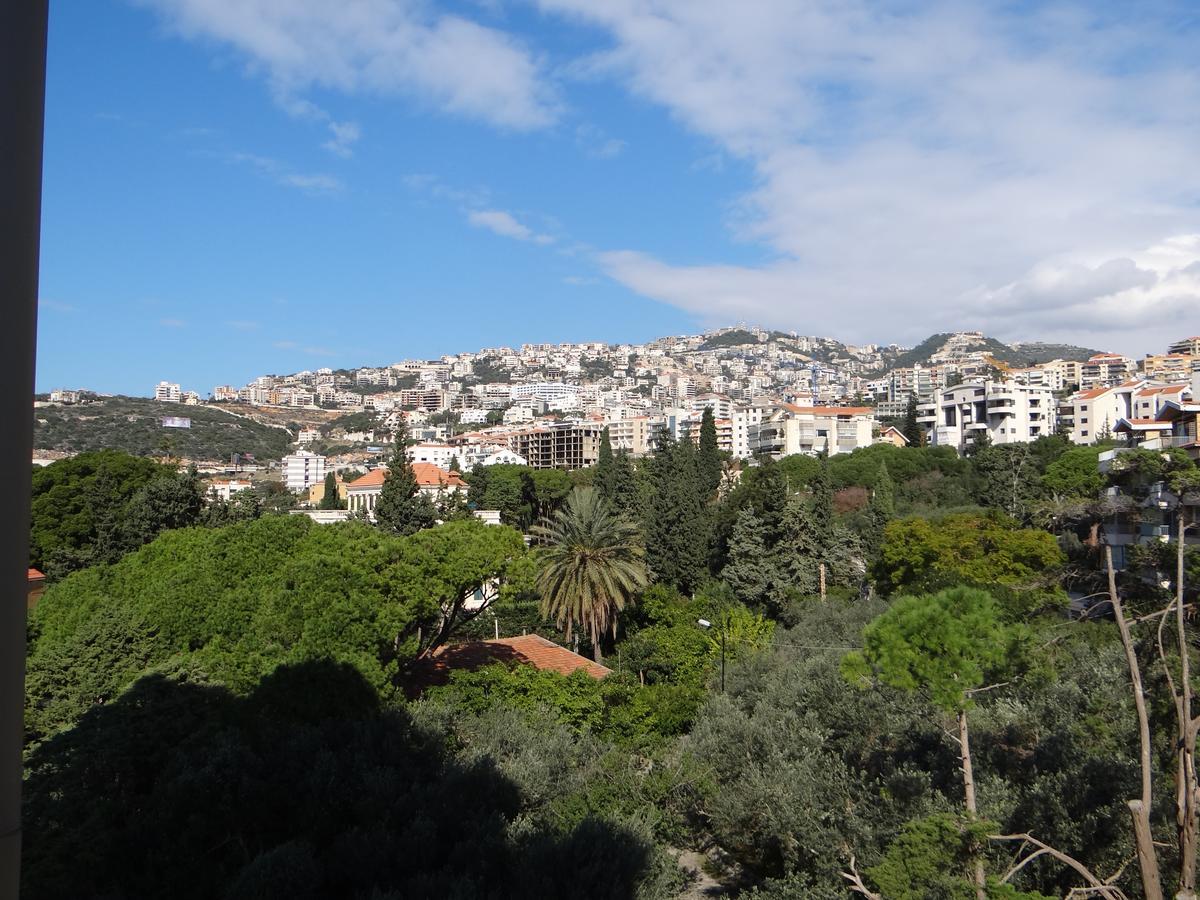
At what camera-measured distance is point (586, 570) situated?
941 inches

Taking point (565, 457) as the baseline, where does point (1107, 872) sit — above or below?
below

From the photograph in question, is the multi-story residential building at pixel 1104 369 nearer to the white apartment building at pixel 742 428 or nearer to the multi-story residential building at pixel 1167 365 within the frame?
the multi-story residential building at pixel 1167 365

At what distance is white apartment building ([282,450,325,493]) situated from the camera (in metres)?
110

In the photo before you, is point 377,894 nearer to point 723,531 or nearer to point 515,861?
point 515,861

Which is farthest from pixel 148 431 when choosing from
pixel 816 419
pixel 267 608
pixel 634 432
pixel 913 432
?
pixel 267 608

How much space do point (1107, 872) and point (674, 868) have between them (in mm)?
4432

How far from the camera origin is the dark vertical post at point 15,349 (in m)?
2.11

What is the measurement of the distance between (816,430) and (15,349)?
3165 inches

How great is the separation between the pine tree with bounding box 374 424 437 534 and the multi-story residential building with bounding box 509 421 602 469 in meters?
54.8

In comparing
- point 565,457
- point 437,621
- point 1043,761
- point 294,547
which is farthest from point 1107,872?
point 565,457

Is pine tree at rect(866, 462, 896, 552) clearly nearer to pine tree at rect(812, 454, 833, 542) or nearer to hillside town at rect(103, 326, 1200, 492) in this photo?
pine tree at rect(812, 454, 833, 542)

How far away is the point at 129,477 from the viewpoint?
37.0 metres

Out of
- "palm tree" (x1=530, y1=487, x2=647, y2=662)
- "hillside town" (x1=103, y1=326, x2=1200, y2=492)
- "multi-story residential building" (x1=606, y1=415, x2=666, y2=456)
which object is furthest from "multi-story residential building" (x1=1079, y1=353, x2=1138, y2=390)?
"palm tree" (x1=530, y1=487, x2=647, y2=662)

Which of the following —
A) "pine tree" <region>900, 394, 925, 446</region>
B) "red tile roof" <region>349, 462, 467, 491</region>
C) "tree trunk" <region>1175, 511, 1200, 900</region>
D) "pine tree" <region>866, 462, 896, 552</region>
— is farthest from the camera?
"red tile roof" <region>349, 462, 467, 491</region>
